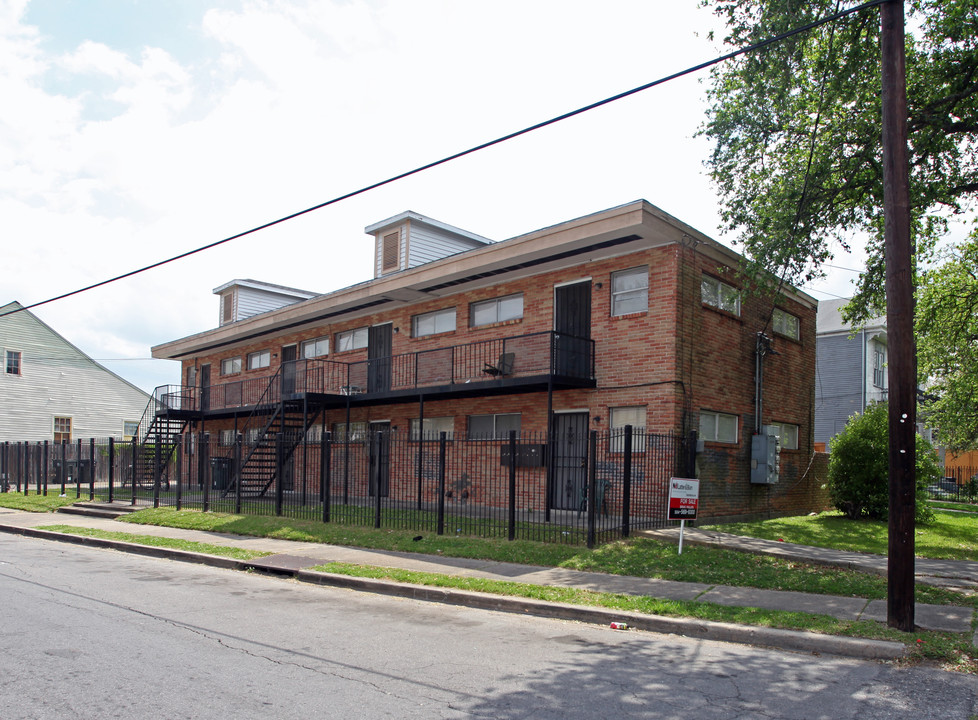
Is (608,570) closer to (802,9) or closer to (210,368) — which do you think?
(802,9)

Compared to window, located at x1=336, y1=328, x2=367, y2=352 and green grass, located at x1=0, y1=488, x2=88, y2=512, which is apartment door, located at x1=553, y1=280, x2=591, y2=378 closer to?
window, located at x1=336, y1=328, x2=367, y2=352

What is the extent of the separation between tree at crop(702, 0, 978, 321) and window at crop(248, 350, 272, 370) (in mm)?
18074

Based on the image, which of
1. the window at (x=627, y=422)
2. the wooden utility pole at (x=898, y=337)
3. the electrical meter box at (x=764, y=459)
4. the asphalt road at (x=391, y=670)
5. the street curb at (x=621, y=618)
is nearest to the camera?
the asphalt road at (x=391, y=670)

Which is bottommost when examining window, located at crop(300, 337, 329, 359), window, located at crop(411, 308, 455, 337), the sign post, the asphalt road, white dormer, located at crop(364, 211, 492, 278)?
the asphalt road

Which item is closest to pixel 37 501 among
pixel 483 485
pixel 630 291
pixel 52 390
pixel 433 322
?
pixel 433 322

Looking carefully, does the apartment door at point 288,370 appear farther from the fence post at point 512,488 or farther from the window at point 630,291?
the fence post at point 512,488

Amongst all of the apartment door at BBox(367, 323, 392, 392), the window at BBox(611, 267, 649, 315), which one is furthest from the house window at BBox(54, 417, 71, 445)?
the window at BBox(611, 267, 649, 315)

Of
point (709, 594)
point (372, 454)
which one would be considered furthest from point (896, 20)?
point (372, 454)

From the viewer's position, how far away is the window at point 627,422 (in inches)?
632

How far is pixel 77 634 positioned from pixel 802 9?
14411 mm

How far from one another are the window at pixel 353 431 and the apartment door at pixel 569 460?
7545mm

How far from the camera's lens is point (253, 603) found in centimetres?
902

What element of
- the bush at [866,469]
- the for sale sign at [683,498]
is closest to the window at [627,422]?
the for sale sign at [683,498]

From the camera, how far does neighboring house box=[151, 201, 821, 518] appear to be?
53.1ft
